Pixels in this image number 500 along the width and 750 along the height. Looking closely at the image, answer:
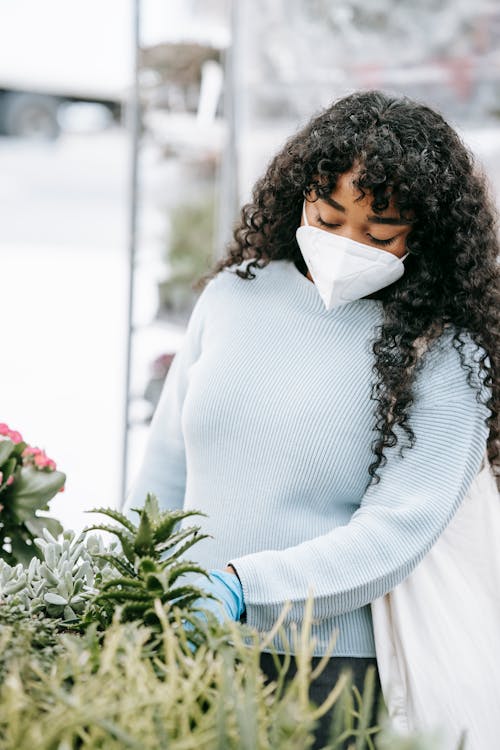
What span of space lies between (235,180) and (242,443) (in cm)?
180

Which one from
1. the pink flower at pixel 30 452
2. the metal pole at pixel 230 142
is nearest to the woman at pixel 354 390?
the pink flower at pixel 30 452

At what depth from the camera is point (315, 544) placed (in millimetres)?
1180

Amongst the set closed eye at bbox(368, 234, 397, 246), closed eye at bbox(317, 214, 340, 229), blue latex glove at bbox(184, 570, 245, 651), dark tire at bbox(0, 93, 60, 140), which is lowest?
blue latex glove at bbox(184, 570, 245, 651)

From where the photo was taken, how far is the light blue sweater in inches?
46.1

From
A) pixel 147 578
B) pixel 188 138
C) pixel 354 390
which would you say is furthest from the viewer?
pixel 188 138

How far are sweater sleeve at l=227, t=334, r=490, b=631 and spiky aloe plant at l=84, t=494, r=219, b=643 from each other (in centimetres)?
17

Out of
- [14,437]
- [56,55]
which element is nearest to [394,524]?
[14,437]

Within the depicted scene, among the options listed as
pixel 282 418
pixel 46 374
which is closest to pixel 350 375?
pixel 282 418

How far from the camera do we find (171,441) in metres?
1.50

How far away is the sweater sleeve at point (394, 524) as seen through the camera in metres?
1.15

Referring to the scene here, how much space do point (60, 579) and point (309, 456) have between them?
384mm

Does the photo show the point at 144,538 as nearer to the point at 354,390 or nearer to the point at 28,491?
the point at 28,491

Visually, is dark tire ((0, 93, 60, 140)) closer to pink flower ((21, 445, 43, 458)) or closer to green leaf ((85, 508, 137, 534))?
pink flower ((21, 445, 43, 458))

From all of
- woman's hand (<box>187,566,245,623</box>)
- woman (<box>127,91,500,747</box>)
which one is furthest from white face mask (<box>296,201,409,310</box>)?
woman's hand (<box>187,566,245,623</box>)
